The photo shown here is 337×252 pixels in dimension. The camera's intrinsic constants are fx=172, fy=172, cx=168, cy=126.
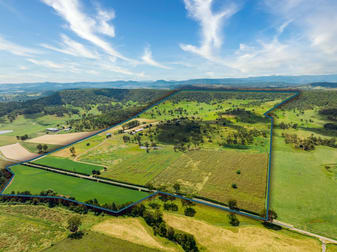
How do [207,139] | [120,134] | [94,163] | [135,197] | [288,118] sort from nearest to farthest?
1. [135,197]
2. [94,163]
3. [207,139]
4. [288,118]
5. [120,134]

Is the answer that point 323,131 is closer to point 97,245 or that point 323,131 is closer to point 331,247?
point 331,247

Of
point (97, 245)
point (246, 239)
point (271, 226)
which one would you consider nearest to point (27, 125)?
point (97, 245)

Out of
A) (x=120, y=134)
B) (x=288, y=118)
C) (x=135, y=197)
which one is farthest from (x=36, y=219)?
(x=288, y=118)

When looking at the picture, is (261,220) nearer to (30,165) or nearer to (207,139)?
(207,139)

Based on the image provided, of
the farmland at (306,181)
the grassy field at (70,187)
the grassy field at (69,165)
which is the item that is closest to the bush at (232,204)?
the farmland at (306,181)

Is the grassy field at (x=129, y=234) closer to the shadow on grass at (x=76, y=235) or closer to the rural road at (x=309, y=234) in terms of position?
the shadow on grass at (x=76, y=235)

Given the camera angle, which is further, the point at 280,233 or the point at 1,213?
the point at 1,213
